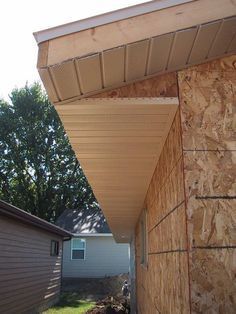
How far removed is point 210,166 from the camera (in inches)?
105

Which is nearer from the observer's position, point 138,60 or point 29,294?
point 138,60

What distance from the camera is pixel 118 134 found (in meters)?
3.41

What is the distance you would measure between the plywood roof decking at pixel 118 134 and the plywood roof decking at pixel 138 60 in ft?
0.53

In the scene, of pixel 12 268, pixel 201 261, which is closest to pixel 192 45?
pixel 201 261

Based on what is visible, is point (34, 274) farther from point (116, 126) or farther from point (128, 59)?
point (128, 59)

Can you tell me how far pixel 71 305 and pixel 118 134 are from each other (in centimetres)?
1382

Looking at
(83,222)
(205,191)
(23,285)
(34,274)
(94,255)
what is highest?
(83,222)

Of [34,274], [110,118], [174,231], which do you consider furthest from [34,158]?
[174,231]

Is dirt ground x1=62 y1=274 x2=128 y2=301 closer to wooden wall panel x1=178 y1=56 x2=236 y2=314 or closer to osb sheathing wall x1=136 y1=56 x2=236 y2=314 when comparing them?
osb sheathing wall x1=136 y1=56 x2=236 y2=314

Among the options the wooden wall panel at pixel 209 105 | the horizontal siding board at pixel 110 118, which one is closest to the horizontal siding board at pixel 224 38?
the wooden wall panel at pixel 209 105

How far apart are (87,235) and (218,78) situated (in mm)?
20926

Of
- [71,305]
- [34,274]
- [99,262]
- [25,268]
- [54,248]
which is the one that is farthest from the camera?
[99,262]

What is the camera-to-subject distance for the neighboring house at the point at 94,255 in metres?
22.9

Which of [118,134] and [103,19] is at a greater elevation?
[103,19]
